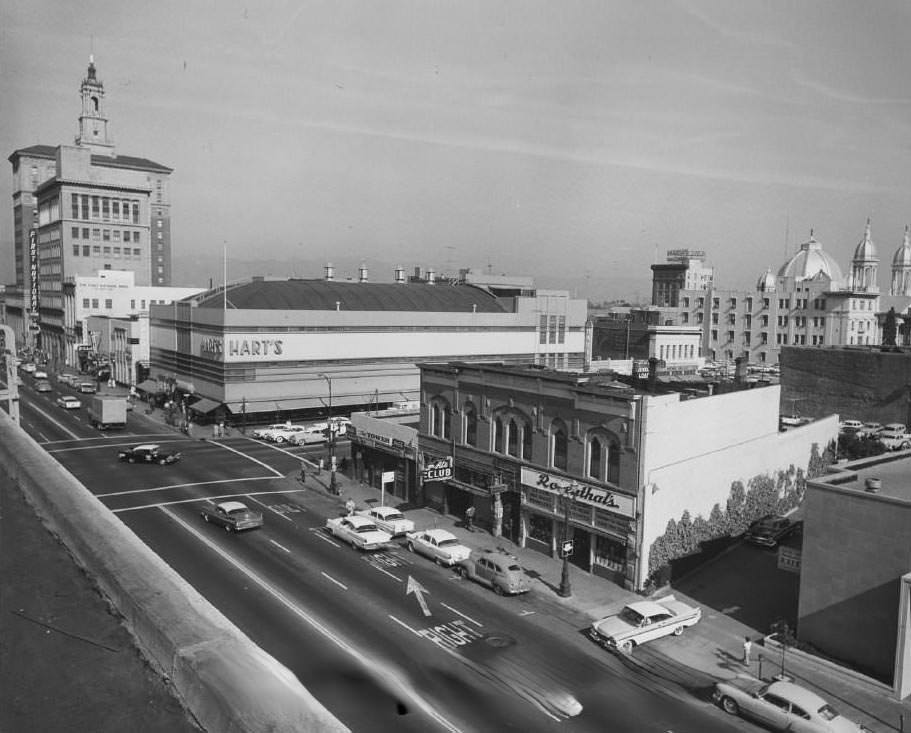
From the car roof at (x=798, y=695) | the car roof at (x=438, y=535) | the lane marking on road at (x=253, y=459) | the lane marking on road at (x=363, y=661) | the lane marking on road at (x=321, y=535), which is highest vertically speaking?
the car roof at (x=438, y=535)

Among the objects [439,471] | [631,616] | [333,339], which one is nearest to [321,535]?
[439,471]

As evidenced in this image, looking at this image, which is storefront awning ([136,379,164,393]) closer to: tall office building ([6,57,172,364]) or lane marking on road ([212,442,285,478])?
lane marking on road ([212,442,285,478])

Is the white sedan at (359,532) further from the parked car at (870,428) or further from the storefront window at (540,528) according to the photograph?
the parked car at (870,428)

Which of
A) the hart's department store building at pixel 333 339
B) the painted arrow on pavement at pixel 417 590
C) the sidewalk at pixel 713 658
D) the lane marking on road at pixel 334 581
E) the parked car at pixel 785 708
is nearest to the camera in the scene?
the parked car at pixel 785 708

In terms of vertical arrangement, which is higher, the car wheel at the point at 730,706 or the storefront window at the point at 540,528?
the storefront window at the point at 540,528

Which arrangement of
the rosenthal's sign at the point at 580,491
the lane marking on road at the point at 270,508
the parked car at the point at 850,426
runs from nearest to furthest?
the rosenthal's sign at the point at 580,491
the lane marking on road at the point at 270,508
the parked car at the point at 850,426

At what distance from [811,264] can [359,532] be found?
15128cm

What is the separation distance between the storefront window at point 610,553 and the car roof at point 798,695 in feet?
34.2

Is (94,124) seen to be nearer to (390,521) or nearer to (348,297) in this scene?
(348,297)

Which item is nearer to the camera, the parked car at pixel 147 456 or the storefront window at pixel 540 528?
the storefront window at pixel 540 528

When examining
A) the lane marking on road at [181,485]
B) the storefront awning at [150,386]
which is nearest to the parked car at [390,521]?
the lane marking on road at [181,485]

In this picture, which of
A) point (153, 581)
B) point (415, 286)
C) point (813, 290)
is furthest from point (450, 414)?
point (813, 290)

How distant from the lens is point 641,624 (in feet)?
84.0

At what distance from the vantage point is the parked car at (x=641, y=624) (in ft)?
81.7
